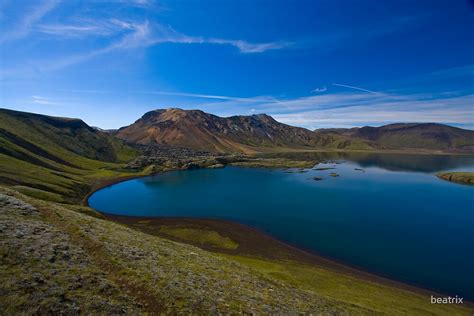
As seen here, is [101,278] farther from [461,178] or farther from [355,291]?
[461,178]

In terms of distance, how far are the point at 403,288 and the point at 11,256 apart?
196 ft

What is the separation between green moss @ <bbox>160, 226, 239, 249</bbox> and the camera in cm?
6416

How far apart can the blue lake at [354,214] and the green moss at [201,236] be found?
15.3m

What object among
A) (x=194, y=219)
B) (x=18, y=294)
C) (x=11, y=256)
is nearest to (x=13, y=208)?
(x=11, y=256)

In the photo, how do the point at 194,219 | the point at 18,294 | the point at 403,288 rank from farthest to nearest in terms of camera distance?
the point at 194,219, the point at 403,288, the point at 18,294

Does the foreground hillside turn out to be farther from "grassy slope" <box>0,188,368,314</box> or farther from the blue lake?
the blue lake

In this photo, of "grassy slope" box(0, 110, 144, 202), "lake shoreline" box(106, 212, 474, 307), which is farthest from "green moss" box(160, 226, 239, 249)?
"grassy slope" box(0, 110, 144, 202)

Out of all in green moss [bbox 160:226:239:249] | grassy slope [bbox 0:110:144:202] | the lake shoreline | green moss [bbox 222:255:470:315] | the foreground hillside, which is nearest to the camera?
the foreground hillside

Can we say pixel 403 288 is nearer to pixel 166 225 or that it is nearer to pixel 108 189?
pixel 166 225

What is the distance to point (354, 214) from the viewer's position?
291ft

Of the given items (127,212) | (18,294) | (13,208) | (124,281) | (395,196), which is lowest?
(127,212)

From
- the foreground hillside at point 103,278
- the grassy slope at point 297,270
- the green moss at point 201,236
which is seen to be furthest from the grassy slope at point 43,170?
the foreground hillside at point 103,278

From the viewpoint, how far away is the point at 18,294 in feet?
39.1

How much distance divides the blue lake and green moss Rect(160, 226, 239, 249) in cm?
1531
